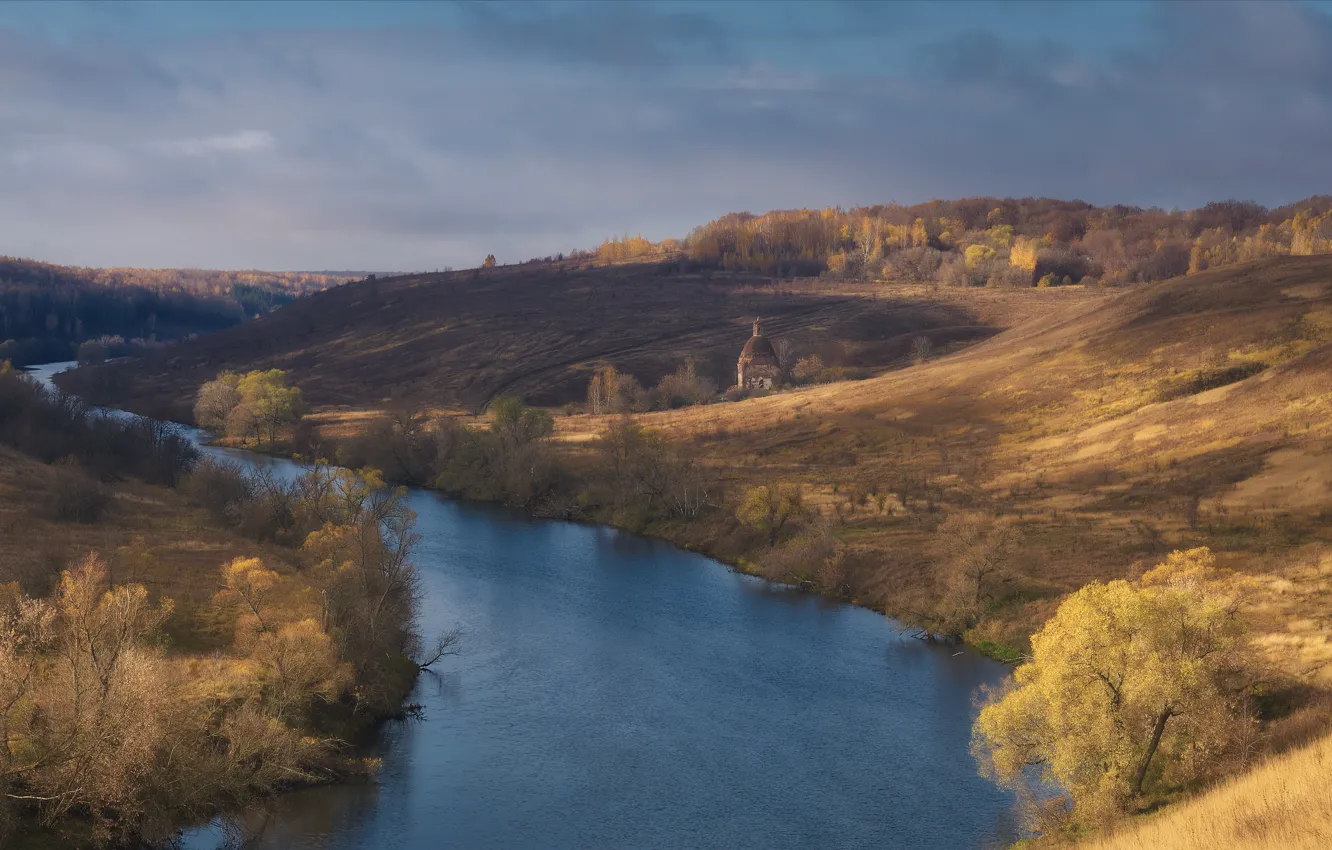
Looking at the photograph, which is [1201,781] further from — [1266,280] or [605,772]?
[1266,280]

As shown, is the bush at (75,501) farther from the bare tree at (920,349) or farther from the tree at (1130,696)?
the bare tree at (920,349)

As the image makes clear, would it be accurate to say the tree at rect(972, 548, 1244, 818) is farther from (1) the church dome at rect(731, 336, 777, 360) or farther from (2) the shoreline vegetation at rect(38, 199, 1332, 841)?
(1) the church dome at rect(731, 336, 777, 360)

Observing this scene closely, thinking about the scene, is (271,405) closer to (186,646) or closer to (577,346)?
(577,346)

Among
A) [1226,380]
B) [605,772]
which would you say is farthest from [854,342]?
[605,772]

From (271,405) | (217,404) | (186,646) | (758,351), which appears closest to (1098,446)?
(186,646)

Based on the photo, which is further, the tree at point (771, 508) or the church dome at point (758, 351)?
the church dome at point (758, 351)

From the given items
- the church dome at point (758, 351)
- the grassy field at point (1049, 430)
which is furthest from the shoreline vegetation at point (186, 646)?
the church dome at point (758, 351)
